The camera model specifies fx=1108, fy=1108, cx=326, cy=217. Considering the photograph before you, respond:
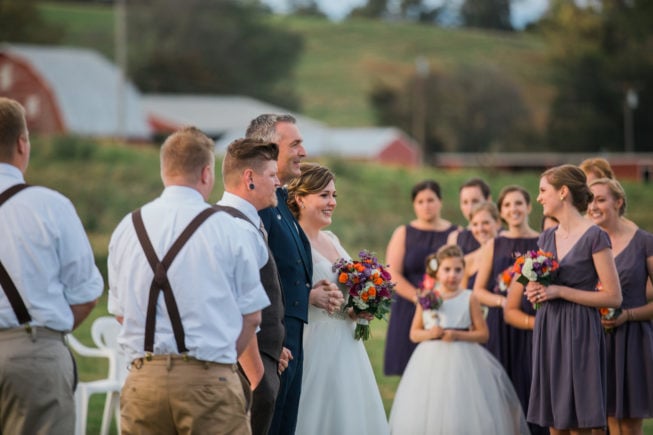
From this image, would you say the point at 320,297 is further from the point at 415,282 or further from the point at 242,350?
the point at 415,282

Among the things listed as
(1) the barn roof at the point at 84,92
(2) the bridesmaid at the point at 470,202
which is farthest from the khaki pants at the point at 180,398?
(1) the barn roof at the point at 84,92

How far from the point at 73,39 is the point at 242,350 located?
81.4 m

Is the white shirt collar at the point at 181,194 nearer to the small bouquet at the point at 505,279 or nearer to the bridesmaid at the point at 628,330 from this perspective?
the small bouquet at the point at 505,279

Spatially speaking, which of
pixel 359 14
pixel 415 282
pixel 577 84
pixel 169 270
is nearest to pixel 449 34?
pixel 359 14

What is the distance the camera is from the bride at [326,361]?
7.42 meters

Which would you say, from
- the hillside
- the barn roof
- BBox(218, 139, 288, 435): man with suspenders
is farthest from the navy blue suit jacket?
the hillside

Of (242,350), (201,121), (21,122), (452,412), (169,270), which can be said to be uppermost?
(201,121)

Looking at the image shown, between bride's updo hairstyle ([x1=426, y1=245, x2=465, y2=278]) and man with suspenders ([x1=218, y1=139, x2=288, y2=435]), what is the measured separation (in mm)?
3473

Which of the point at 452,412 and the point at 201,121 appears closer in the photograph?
the point at 452,412

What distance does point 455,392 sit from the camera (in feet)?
29.2

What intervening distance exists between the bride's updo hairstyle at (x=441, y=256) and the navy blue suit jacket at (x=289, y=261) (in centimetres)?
280

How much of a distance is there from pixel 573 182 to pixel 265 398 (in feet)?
9.14

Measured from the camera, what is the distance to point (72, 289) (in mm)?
5445

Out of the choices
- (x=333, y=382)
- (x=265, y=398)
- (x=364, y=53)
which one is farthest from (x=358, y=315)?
(x=364, y=53)
